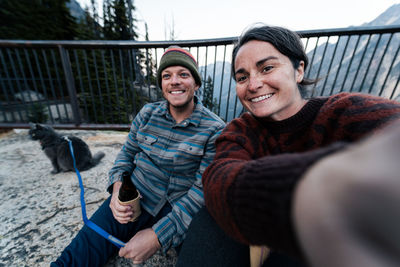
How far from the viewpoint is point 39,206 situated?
163 centimetres

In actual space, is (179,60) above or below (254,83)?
above

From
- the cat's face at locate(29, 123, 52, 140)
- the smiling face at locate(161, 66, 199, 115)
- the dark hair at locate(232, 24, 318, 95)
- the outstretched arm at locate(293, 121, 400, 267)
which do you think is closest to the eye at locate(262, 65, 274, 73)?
the dark hair at locate(232, 24, 318, 95)

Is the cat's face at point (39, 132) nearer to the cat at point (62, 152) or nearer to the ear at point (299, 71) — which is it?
the cat at point (62, 152)

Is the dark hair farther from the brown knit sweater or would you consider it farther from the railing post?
the railing post

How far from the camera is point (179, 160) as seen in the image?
1241mm

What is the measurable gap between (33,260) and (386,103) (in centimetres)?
242

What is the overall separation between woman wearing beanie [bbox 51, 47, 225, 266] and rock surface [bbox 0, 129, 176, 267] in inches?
9.4

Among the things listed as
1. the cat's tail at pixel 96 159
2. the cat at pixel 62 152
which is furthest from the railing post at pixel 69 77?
the cat's tail at pixel 96 159

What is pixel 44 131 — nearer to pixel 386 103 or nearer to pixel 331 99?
pixel 331 99

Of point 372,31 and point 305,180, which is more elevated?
point 372,31

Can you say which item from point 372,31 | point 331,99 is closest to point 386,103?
point 331,99

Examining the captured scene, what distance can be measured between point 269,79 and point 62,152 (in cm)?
274

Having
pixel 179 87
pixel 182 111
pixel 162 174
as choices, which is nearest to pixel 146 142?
pixel 162 174

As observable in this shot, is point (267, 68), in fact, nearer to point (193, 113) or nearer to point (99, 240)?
point (193, 113)
